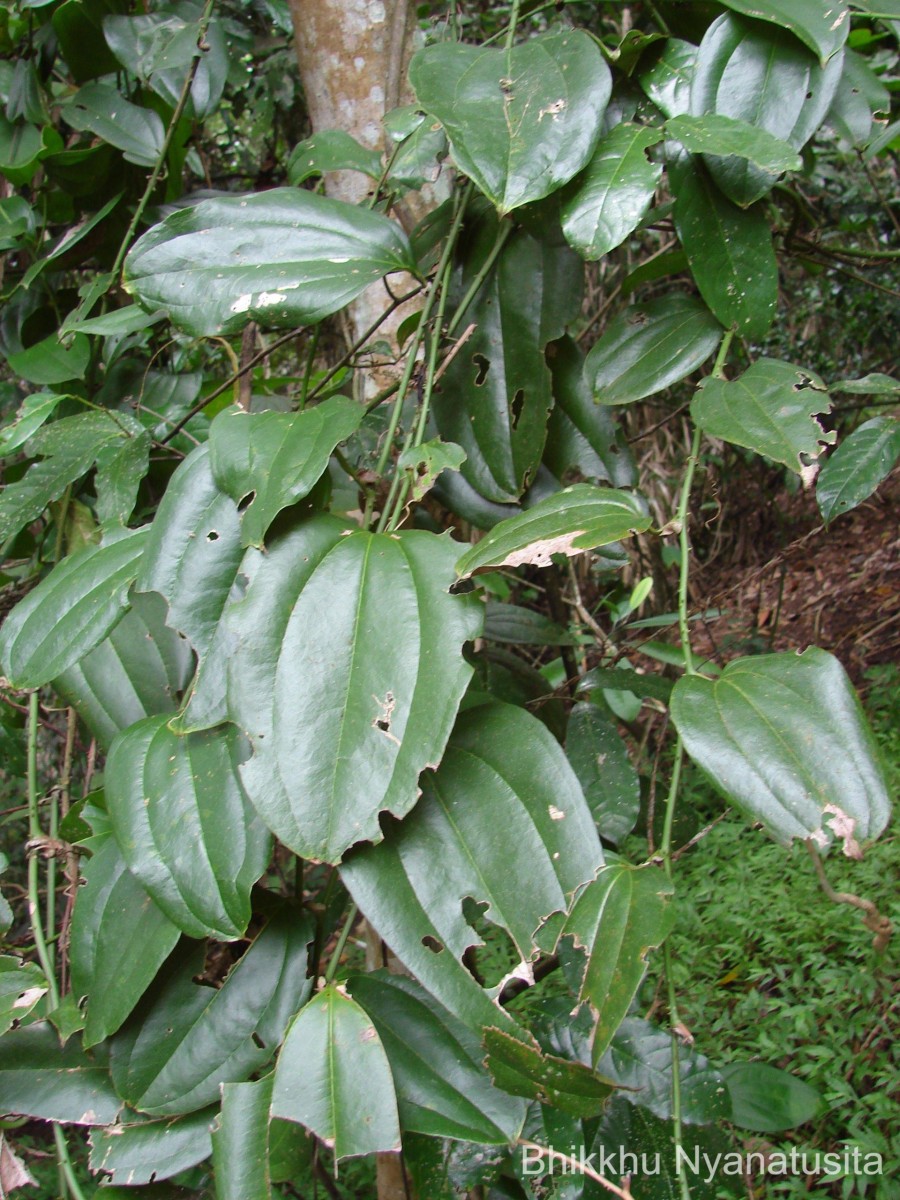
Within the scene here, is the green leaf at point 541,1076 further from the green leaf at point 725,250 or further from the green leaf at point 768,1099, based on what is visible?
the green leaf at point 768,1099

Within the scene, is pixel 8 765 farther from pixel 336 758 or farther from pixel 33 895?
pixel 336 758

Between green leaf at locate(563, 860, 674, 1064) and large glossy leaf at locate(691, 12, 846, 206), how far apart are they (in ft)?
1.80

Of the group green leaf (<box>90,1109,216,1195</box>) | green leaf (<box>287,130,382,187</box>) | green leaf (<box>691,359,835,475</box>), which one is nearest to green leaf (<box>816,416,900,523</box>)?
green leaf (<box>691,359,835,475</box>)

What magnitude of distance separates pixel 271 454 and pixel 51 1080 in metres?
0.48

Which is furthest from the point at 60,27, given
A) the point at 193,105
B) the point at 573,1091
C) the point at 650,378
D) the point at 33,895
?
the point at 573,1091

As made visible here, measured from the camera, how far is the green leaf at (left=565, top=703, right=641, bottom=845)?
83 centimetres

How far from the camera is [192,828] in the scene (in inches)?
24.3

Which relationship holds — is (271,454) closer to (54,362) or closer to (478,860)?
(478,860)

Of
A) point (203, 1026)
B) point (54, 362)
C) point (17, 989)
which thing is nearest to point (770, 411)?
point (203, 1026)

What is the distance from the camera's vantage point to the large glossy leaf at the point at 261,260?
0.68m

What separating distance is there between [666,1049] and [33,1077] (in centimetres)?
47

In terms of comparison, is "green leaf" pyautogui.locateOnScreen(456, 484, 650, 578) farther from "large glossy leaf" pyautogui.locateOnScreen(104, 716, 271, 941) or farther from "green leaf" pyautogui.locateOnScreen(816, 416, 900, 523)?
"green leaf" pyautogui.locateOnScreen(816, 416, 900, 523)

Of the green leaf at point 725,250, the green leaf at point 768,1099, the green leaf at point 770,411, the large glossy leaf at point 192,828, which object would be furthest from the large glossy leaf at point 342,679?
the green leaf at point 768,1099

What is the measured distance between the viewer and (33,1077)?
680mm
